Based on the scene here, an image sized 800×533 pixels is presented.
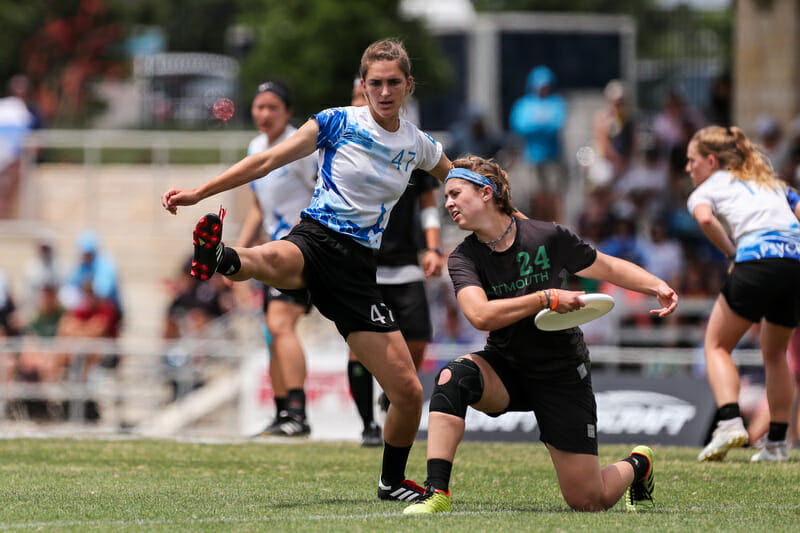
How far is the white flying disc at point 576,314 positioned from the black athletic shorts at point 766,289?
3.01 meters

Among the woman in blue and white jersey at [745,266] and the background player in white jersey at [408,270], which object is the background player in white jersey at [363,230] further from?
the woman in blue and white jersey at [745,266]

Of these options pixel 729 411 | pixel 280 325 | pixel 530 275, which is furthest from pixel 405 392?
pixel 280 325

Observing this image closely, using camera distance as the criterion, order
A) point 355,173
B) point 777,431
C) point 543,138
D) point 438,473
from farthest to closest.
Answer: point 543,138 → point 777,431 → point 355,173 → point 438,473

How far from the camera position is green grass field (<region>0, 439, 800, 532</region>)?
18.8 ft

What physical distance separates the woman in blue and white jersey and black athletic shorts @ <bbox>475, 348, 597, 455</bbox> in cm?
256

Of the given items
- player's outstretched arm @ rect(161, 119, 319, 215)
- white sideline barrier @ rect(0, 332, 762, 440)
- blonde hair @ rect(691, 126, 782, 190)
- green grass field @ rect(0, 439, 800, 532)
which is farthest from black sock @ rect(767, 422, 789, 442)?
white sideline barrier @ rect(0, 332, 762, 440)

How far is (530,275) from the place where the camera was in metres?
6.09

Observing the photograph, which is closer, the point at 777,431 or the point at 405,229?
the point at 777,431

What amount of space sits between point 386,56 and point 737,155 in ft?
10.4

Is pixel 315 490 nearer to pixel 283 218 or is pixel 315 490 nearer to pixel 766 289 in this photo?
pixel 283 218

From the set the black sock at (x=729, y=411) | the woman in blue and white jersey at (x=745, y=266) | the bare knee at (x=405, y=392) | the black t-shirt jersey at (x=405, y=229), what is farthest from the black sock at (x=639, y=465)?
the black t-shirt jersey at (x=405, y=229)

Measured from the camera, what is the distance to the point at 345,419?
13953 mm

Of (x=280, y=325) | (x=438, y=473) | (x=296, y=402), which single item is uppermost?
(x=280, y=325)

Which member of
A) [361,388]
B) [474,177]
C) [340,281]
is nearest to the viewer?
[474,177]
